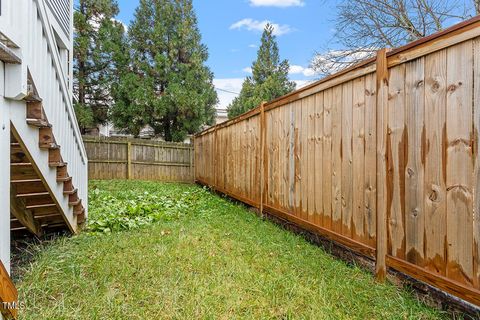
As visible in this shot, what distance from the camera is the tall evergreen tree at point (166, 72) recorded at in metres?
10.5

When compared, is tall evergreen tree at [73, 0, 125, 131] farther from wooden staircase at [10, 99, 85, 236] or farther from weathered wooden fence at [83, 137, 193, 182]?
wooden staircase at [10, 99, 85, 236]

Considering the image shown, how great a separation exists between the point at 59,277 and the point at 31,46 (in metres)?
1.67

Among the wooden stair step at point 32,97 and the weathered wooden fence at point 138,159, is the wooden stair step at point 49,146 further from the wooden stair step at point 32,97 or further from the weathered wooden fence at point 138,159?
the weathered wooden fence at point 138,159

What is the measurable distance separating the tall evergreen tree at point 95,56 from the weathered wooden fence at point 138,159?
71.1 inches

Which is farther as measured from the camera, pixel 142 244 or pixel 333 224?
pixel 142 244

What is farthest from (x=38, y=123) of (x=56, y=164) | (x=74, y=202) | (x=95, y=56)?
(x=95, y=56)

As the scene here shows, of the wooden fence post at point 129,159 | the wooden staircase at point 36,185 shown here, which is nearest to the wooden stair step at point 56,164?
the wooden staircase at point 36,185

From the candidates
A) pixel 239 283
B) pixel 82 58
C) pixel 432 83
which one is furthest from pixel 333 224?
pixel 82 58

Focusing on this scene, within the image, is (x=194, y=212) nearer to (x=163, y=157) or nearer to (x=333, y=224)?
(x=333, y=224)

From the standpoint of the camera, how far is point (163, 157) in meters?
9.69

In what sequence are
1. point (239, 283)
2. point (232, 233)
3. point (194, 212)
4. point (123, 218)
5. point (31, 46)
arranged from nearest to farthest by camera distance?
point (31, 46) < point (239, 283) < point (232, 233) < point (123, 218) < point (194, 212)

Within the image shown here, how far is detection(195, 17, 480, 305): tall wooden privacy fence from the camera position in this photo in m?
1.53

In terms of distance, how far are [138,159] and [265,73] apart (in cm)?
792

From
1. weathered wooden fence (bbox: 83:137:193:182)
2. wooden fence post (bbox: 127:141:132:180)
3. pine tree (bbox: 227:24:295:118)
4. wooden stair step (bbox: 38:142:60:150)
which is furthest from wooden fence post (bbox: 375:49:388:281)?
pine tree (bbox: 227:24:295:118)
